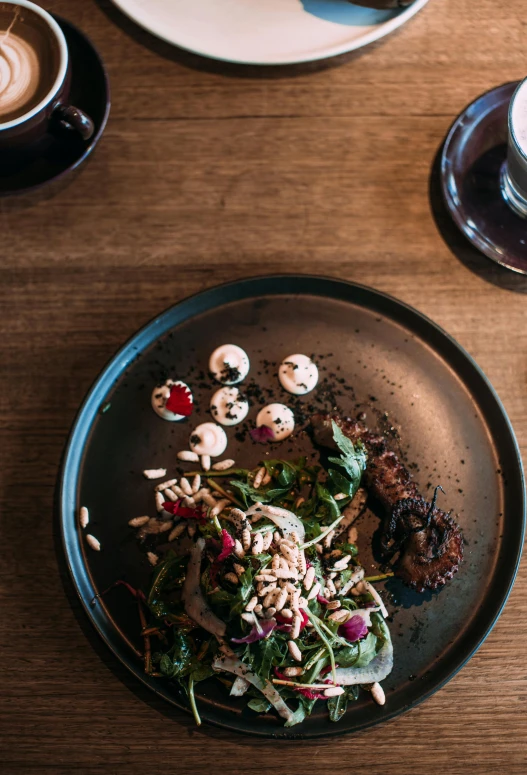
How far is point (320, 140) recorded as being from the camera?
1604 millimetres

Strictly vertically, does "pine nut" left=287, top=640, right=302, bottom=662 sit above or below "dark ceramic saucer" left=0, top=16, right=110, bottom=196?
below

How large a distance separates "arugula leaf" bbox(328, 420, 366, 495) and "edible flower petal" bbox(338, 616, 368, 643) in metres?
0.25

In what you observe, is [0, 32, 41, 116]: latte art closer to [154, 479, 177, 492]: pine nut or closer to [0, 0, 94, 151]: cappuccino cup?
[0, 0, 94, 151]: cappuccino cup

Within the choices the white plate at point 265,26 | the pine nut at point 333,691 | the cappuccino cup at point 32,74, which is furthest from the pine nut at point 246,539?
the white plate at point 265,26

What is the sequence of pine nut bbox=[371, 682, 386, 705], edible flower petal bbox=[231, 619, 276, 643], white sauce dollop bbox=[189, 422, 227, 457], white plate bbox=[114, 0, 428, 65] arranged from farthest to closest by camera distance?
1. white plate bbox=[114, 0, 428, 65]
2. white sauce dollop bbox=[189, 422, 227, 457]
3. pine nut bbox=[371, 682, 386, 705]
4. edible flower petal bbox=[231, 619, 276, 643]

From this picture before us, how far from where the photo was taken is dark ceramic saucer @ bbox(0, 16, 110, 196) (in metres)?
1.47

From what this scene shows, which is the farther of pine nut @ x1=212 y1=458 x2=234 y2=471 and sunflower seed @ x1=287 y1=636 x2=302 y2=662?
pine nut @ x1=212 y1=458 x2=234 y2=471

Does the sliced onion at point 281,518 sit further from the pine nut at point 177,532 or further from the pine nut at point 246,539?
the pine nut at point 177,532

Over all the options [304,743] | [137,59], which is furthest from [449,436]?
[137,59]

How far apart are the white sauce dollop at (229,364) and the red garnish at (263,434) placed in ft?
0.39

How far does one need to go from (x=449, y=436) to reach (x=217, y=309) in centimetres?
59

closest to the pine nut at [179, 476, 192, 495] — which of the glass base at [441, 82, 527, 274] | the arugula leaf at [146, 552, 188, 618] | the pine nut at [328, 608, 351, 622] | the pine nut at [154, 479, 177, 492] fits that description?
the pine nut at [154, 479, 177, 492]

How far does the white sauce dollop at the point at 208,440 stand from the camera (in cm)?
143

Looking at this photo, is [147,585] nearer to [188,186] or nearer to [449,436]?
[449,436]
